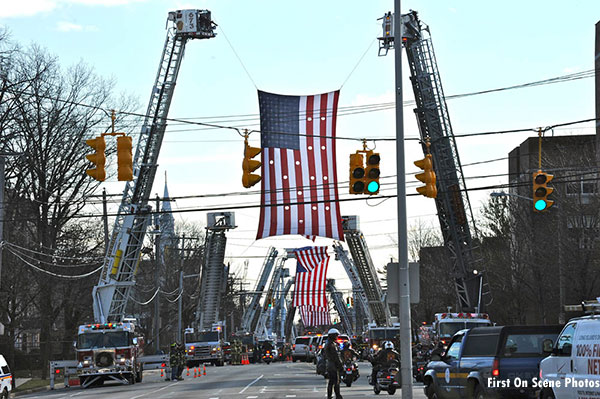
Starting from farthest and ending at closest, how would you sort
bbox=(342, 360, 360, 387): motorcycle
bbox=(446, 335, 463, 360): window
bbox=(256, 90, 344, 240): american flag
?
bbox=(256, 90, 344, 240): american flag < bbox=(342, 360, 360, 387): motorcycle < bbox=(446, 335, 463, 360): window

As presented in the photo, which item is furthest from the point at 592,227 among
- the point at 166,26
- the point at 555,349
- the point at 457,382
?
the point at 555,349

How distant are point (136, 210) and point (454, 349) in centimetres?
2537

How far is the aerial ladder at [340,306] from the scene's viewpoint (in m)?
126

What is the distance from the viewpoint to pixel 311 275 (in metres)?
96.2

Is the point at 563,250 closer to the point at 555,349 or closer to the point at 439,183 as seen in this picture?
the point at 439,183

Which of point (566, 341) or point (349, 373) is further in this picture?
point (349, 373)

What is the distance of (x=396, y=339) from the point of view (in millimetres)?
47812

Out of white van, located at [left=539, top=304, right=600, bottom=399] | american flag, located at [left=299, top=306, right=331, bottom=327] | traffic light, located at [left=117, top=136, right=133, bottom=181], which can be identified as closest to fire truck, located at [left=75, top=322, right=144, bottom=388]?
traffic light, located at [left=117, top=136, right=133, bottom=181]

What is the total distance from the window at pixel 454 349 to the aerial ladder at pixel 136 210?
22888mm

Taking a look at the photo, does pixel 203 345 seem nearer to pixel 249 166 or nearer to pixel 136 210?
pixel 136 210

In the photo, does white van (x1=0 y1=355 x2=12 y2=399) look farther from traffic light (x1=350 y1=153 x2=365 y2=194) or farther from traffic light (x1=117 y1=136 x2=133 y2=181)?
traffic light (x1=350 y1=153 x2=365 y2=194)

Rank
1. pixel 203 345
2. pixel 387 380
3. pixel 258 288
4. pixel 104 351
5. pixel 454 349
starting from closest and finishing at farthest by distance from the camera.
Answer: pixel 454 349
pixel 387 380
pixel 104 351
pixel 203 345
pixel 258 288

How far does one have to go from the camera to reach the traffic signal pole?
21.4 meters

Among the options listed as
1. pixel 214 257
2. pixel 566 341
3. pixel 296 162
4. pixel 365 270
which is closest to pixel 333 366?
pixel 566 341
